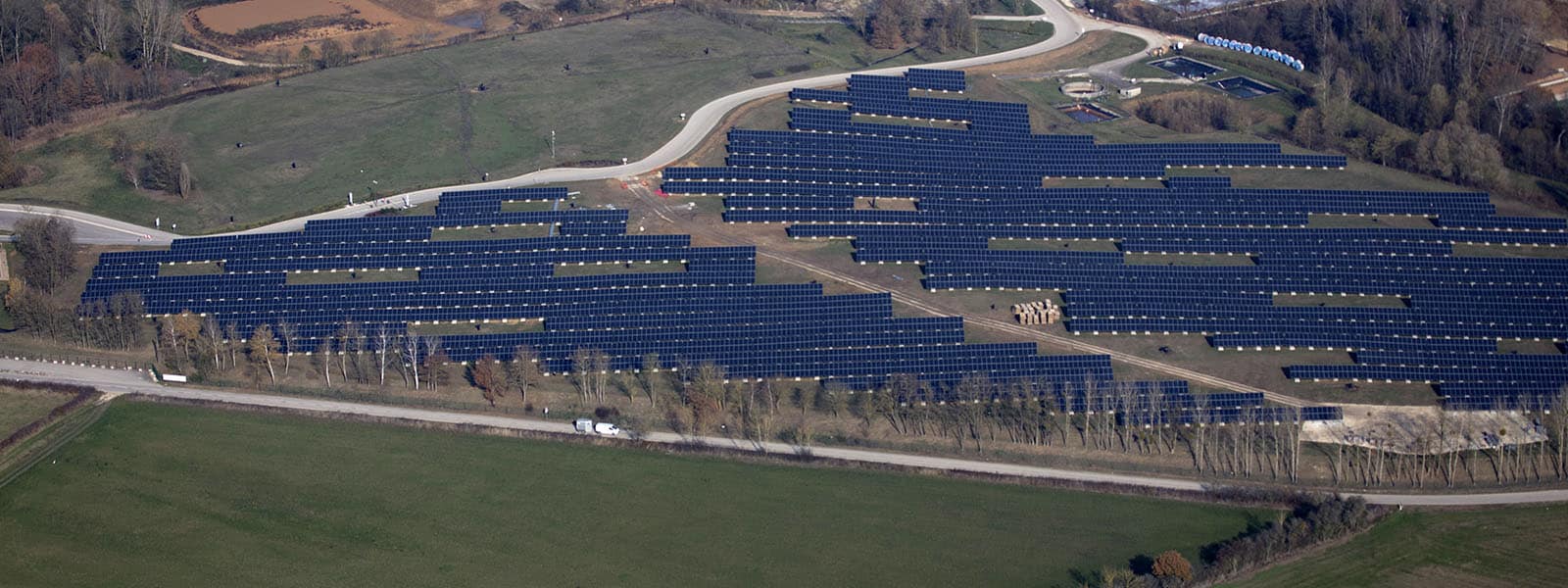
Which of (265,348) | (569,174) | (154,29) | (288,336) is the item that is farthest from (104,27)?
(265,348)

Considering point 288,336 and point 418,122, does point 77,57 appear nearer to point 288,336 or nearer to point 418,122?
point 418,122

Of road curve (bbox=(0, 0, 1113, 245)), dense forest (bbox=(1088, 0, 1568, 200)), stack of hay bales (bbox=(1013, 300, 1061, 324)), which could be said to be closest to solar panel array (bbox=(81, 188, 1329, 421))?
road curve (bbox=(0, 0, 1113, 245))

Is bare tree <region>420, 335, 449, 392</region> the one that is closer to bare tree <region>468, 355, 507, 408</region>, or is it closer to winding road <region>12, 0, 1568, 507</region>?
bare tree <region>468, 355, 507, 408</region>

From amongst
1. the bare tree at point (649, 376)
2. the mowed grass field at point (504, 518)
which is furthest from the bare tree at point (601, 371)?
the mowed grass field at point (504, 518)

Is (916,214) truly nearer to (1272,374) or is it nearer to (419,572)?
(1272,374)

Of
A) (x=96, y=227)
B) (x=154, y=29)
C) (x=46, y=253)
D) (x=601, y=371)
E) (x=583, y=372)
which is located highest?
(x=154, y=29)

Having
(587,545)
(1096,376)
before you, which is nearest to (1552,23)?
(1096,376)
